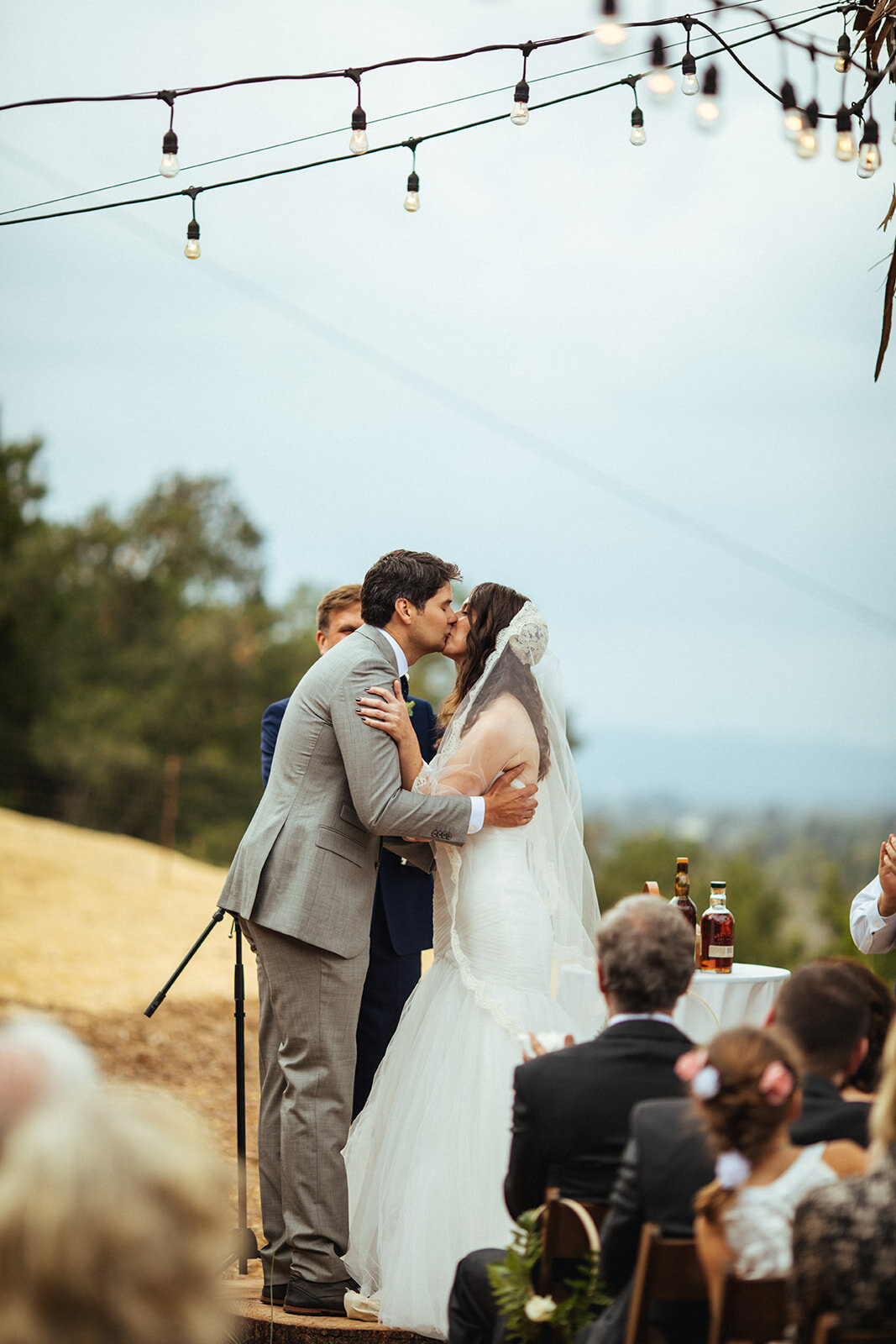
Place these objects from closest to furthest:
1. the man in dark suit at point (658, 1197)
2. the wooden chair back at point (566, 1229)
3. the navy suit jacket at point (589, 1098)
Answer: the man in dark suit at point (658, 1197) → the wooden chair back at point (566, 1229) → the navy suit jacket at point (589, 1098)

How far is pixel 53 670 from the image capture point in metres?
26.7

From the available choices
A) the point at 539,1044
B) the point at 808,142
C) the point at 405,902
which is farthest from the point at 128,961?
the point at 539,1044

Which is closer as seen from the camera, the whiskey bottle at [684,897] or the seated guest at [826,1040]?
the seated guest at [826,1040]

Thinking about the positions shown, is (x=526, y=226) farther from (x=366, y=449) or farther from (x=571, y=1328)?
(x=571, y=1328)

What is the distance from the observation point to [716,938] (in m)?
3.97

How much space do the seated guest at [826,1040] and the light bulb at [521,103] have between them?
3.07 metres

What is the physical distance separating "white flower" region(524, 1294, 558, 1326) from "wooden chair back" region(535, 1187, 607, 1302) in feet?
0.08

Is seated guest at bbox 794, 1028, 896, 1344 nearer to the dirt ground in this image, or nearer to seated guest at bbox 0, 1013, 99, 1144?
seated guest at bbox 0, 1013, 99, 1144

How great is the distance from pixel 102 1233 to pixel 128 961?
10.9 metres

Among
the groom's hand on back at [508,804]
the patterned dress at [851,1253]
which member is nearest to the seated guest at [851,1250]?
the patterned dress at [851,1253]

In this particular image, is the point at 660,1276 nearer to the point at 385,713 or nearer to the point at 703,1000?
the point at 385,713

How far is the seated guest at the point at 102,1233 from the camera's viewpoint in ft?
4.11

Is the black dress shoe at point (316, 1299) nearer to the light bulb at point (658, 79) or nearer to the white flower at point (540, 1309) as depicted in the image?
the white flower at point (540, 1309)

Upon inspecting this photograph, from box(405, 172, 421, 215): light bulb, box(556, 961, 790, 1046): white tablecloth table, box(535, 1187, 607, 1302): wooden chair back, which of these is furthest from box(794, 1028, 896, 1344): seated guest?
box(405, 172, 421, 215): light bulb
